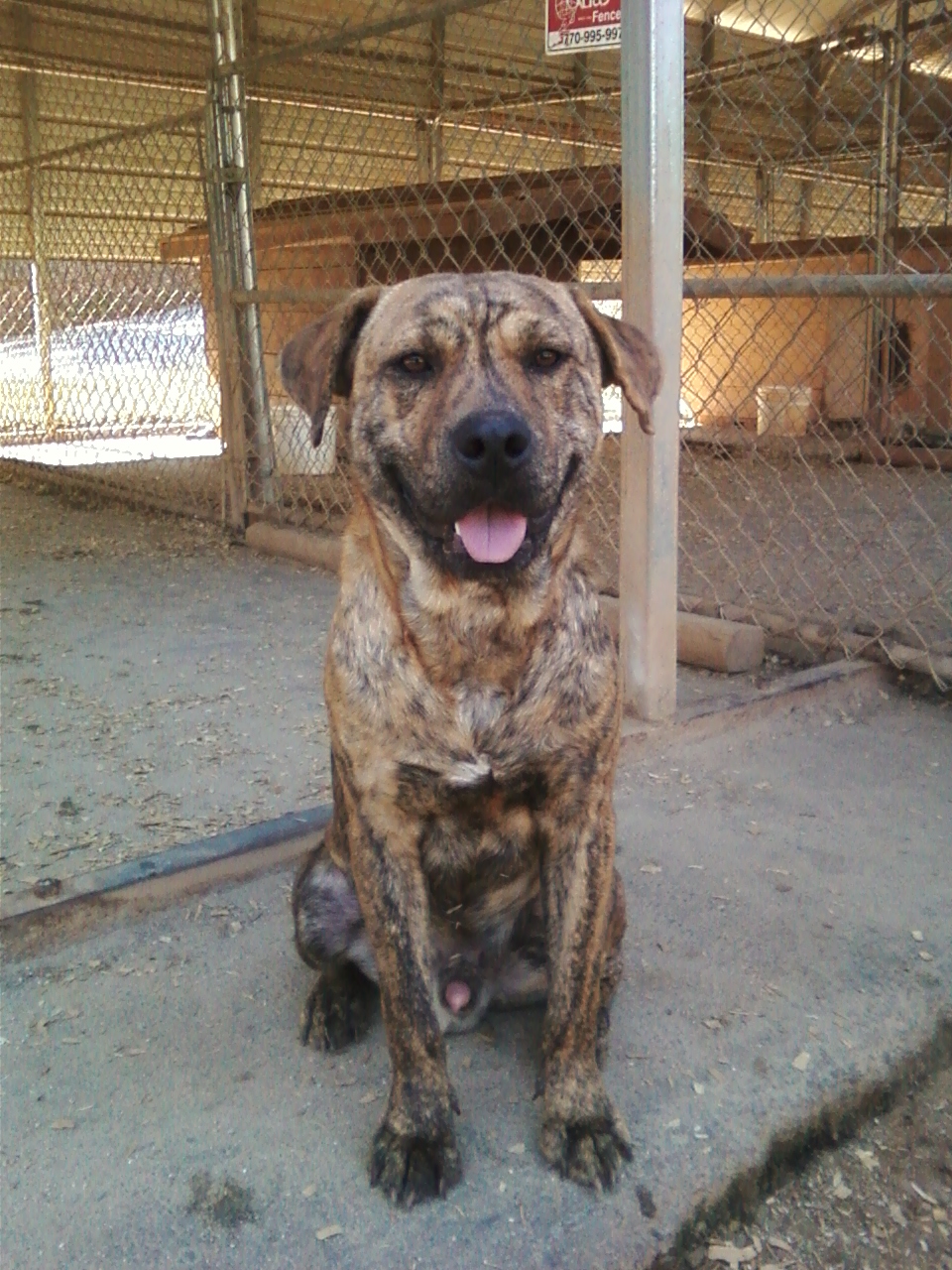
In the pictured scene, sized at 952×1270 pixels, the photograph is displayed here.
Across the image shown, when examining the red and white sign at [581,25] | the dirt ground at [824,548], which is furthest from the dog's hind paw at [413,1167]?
the red and white sign at [581,25]

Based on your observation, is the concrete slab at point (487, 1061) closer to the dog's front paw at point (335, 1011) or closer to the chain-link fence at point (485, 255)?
the dog's front paw at point (335, 1011)

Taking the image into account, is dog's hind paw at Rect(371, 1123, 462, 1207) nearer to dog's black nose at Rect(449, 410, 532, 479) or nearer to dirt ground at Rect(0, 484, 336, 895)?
dog's black nose at Rect(449, 410, 532, 479)

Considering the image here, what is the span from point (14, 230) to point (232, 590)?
6.55m

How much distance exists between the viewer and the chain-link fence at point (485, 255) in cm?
489

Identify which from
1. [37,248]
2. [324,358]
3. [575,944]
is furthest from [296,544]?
[37,248]

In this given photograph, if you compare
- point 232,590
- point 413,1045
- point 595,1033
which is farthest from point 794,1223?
point 232,590

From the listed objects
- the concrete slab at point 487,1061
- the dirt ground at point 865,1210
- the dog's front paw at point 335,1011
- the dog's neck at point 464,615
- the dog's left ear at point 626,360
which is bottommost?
the dirt ground at point 865,1210

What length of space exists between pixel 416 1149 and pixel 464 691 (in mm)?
676

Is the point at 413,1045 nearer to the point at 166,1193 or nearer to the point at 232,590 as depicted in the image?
the point at 166,1193

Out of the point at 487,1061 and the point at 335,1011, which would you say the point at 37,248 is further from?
the point at 487,1061

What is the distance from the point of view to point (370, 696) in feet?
6.00

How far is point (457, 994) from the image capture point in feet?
6.68

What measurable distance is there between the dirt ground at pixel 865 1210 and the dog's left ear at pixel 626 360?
1.24m

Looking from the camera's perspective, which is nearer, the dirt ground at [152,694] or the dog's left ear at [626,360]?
the dog's left ear at [626,360]
